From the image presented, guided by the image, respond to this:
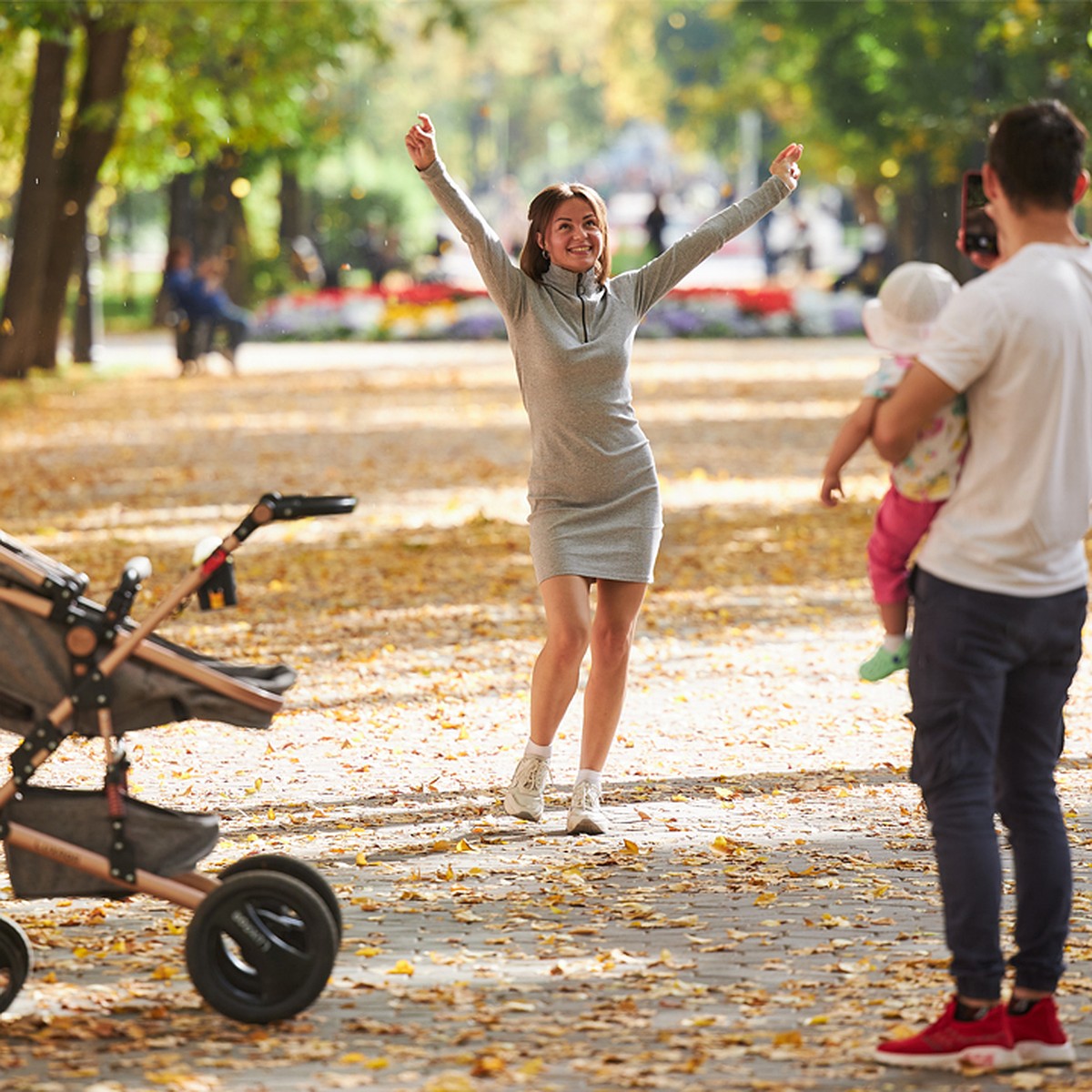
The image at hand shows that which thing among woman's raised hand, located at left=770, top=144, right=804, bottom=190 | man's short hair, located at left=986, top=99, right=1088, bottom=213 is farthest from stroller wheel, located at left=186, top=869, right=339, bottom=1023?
woman's raised hand, located at left=770, top=144, right=804, bottom=190

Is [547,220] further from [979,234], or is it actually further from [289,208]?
[289,208]

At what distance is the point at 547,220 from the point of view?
6.74m

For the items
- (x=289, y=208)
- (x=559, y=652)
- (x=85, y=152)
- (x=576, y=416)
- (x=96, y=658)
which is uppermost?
(x=289, y=208)

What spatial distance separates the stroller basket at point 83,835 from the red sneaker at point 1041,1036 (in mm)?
1919

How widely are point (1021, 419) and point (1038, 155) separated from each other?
524 millimetres

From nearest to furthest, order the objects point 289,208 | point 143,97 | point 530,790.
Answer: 1. point 530,790
2. point 143,97
3. point 289,208

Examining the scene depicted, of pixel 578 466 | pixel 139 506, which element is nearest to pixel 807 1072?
pixel 578 466

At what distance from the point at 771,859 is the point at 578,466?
130 cm

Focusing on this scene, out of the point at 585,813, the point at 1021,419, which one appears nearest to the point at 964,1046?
the point at 1021,419

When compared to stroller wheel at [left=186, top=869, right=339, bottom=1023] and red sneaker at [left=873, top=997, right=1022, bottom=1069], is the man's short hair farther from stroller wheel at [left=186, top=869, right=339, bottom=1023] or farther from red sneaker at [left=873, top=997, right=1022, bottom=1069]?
stroller wheel at [left=186, top=869, right=339, bottom=1023]

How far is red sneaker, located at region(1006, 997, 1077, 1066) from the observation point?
4.65 m

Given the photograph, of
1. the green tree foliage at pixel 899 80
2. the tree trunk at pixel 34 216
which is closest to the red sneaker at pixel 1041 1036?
the green tree foliage at pixel 899 80

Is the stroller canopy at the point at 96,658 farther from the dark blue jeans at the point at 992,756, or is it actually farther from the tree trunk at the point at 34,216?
the tree trunk at the point at 34,216

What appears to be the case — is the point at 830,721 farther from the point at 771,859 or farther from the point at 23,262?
the point at 23,262
